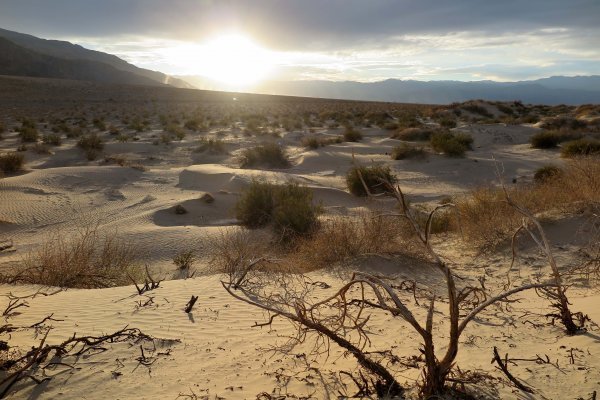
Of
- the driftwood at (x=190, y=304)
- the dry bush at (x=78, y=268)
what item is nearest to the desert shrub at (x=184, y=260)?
the dry bush at (x=78, y=268)

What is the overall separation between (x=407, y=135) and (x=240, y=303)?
20.3 m

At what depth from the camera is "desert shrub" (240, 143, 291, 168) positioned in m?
18.0

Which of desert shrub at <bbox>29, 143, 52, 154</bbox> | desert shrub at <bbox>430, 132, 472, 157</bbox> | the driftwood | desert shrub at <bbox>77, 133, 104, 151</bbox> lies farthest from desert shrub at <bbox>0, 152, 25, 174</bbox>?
desert shrub at <bbox>430, 132, 472, 157</bbox>

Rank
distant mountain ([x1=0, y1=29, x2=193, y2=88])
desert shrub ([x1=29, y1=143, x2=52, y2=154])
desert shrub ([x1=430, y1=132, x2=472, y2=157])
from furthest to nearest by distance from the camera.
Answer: distant mountain ([x1=0, y1=29, x2=193, y2=88]) → desert shrub ([x1=29, y1=143, x2=52, y2=154]) → desert shrub ([x1=430, y1=132, x2=472, y2=157])

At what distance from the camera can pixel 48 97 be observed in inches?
1836

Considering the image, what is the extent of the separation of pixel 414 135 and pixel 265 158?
9.26 meters

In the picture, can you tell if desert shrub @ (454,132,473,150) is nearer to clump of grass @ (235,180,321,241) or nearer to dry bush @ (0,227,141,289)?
clump of grass @ (235,180,321,241)

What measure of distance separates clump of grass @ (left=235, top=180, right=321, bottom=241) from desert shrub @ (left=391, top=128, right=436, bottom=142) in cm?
1418

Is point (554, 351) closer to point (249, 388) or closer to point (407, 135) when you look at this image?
point (249, 388)

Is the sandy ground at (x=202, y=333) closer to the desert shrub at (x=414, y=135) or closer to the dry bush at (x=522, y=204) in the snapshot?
the dry bush at (x=522, y=204)

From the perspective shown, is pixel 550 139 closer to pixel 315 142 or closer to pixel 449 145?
pixel 449 145

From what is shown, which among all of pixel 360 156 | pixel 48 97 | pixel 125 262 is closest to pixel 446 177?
pixel 360 156

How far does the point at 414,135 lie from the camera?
23.8 meters

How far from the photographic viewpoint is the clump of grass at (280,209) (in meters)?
8.81
